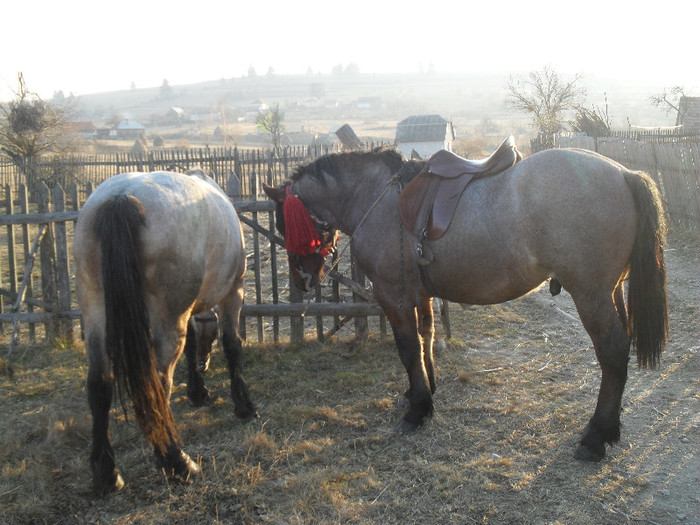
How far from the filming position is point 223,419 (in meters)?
4.55

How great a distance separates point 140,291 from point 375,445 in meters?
2.05

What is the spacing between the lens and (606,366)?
147 inches

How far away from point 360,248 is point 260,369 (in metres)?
1.96

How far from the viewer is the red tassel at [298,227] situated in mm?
4586

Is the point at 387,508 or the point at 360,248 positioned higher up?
the point at 360,248

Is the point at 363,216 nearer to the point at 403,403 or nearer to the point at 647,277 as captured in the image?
the point at 403,403

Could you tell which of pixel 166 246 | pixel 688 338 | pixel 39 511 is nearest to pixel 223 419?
pixel 39 511

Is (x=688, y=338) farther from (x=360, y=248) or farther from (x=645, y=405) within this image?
(x=360, y=248)

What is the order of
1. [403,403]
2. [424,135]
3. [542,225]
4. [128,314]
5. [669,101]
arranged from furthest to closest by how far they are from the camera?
[424,135] → [669,101] → [403,403] → [542,225] → [128,314]

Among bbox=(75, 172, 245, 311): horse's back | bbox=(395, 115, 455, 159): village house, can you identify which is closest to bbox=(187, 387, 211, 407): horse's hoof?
bbox=(75, 172, 245, 311): horse's back

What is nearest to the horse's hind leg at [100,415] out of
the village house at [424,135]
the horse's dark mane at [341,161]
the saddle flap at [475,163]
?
the horse's dark mane at [341,161]

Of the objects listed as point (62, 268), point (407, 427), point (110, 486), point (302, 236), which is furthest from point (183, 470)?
point (62, 268)

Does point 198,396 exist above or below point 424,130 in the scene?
below

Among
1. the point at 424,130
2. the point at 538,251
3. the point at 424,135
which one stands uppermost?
the point at 424,130
